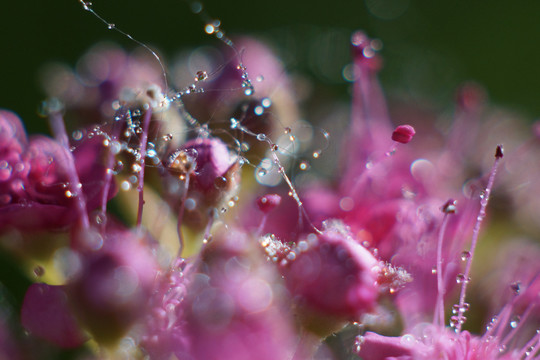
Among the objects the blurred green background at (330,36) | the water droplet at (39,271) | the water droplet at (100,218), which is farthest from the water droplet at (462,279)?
the blurred green background at (330,36)

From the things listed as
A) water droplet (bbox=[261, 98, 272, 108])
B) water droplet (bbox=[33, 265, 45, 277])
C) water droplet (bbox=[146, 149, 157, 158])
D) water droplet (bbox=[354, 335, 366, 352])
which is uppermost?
water droplet (bbox=[146, 149, 157, 158])

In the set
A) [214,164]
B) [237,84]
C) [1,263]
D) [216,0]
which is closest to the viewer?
[214,164]

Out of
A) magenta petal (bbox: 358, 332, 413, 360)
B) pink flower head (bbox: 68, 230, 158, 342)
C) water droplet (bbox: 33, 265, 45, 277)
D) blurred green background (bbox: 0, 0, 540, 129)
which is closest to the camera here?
pink flower head (bbox: 68, 230, 158, 342)

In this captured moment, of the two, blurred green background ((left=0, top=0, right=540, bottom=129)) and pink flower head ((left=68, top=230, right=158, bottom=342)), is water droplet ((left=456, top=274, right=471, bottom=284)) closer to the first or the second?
pink flower head ((left=68, top=230, right=158, bottom=342))

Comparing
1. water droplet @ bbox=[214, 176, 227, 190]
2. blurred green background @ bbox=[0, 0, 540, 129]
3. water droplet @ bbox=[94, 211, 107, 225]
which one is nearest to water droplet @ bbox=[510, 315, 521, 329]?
water droplet @ bbox=[214, 176, 227, 190]

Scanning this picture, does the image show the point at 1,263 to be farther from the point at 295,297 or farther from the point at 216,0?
the point at 295,297

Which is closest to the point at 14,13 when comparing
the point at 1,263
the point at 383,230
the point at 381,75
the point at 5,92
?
the point at 5,92
